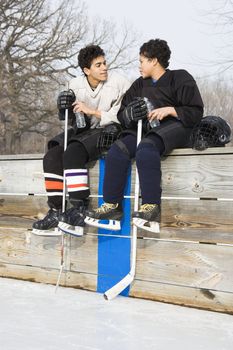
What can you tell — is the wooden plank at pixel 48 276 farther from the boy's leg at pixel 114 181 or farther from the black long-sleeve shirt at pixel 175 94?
the black long-sleeve shirt at pixel 175 94

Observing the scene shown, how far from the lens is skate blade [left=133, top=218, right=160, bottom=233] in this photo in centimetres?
287

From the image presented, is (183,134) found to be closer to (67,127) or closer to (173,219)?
(173,219)

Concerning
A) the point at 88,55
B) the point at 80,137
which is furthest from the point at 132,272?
the point at 88,55

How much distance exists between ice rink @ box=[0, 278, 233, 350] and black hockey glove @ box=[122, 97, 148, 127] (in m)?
1.09

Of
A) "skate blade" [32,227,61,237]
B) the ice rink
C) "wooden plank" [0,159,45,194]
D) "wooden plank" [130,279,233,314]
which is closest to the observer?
the ice rink

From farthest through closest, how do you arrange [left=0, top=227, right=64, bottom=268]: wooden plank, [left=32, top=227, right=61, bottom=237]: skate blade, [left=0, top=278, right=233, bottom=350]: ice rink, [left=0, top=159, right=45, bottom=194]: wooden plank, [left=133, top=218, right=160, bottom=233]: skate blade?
[left=0, top=159, right=45, bottom=194]: wooden plank
[left=0, top=227, right=64, bottom=268]: wooden plank
[left=32, top=227, right=61, bottom=237]: skate blade
[left=133, top=218, right=160, bottom=233]: skate blade
[left=0, top=278, right=233, bottom=350]: ice rink

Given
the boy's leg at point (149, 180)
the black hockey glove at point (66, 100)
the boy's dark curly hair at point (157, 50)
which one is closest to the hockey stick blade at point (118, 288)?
the boy's leg at point (149, 180)

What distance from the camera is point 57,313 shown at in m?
2.79

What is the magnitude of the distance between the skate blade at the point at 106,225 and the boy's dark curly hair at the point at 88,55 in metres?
1.13

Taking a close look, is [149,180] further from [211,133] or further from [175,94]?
[175,94]

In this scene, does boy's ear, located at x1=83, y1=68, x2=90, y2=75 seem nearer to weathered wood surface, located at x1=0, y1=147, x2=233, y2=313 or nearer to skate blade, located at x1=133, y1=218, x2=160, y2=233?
weathered wood surface, located at x1=0, y1=147, x2=233, y2=313

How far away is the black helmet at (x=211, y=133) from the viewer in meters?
2.94

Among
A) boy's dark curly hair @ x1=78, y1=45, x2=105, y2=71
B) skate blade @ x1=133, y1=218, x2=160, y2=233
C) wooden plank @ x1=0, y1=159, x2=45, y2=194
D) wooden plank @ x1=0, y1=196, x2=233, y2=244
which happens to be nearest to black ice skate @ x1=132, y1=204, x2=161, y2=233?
skate blade @ x1=133, y1=218, x2=160, y2=233

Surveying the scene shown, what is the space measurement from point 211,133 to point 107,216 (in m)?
0.78
